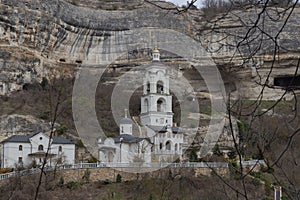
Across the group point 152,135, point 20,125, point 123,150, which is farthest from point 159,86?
point 123,150

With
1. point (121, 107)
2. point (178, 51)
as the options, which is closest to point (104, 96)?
point (121, 107)

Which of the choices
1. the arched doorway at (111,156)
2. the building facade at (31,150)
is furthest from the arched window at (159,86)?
the building facade at (31,150)

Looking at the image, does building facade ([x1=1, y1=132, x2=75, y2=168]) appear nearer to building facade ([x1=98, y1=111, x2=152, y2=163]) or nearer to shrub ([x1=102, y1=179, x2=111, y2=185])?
building facade ([x1=98, y1=111, x2=152, y2=163])

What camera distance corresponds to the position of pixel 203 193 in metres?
20.1

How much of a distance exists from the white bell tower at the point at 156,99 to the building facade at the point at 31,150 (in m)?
6.62

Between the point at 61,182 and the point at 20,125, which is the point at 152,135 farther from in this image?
the point at 61,182

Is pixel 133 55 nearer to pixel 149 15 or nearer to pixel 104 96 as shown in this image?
pixel 149 15

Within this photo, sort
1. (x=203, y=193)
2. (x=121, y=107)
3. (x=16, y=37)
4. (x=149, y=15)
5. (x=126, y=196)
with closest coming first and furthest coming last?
(x=203, y=193), (x=126, y=196), (x=121, y=107), (x=16, y=37), (x=149, y=15)

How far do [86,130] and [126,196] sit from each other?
985 cm

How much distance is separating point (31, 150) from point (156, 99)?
352 inches

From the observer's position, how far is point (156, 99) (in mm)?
34031

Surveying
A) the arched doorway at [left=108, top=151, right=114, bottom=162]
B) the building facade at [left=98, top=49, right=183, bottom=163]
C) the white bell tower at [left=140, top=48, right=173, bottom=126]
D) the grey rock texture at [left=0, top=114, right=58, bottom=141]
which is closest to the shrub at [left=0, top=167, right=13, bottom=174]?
the building facade at [left=98, top=49, right=183, bottom=163]

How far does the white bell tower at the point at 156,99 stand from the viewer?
109 feet

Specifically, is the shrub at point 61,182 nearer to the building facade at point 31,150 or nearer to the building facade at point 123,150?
the building facade at point 31,150
